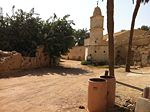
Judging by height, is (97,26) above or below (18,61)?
above

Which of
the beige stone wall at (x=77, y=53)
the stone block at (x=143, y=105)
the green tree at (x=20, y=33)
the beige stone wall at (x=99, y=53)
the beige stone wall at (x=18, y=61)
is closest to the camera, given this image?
the stone block at (x=143, y=105)

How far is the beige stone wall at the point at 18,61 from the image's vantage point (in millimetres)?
20989

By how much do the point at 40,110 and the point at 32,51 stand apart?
18492mm

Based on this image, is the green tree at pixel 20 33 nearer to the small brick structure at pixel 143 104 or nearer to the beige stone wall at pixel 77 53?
the small brick structure at pixel 143 104

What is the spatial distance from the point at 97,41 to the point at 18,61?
20468 millimetres

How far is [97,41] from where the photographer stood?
136 ft

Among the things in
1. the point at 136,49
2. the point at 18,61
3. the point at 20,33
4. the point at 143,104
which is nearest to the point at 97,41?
the point at 136,49

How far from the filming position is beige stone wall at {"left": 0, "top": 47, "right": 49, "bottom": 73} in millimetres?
20989

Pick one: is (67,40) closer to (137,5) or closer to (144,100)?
(137,5)

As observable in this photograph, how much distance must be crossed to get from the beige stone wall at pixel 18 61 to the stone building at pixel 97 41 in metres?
13.5

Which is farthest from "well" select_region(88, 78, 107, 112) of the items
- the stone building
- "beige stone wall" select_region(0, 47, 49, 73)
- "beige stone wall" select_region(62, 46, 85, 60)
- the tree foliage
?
"beige stone wall" select_region(62, 46, 85, 60)

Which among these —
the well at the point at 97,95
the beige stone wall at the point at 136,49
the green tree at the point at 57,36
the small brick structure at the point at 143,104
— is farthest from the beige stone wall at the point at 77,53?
the small brick structure at the point at 143,104

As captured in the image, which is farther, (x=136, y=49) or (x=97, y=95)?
(x=136, y=49)

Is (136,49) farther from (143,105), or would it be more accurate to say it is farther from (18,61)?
(143,105)
